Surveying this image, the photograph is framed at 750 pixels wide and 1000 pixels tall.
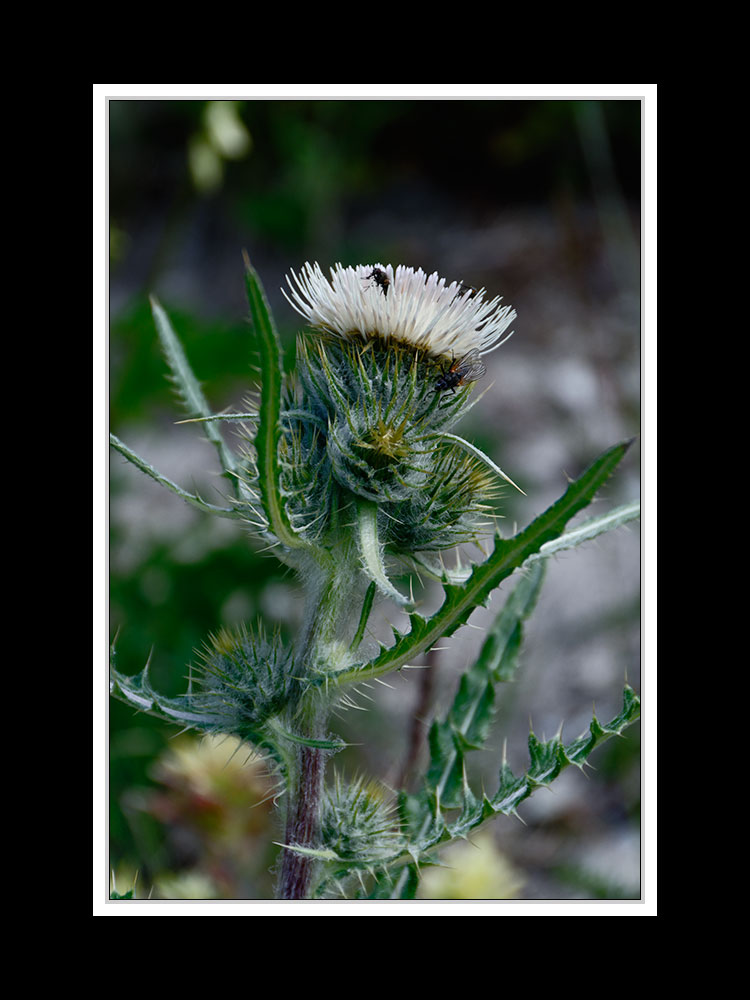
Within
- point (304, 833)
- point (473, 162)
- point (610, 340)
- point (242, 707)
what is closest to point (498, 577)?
point (242, 707)

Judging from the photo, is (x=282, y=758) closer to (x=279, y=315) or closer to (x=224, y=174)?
(x=279, y=315)

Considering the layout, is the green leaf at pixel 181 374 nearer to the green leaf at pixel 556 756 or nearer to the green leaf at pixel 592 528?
the green leaf at pixel 592 528

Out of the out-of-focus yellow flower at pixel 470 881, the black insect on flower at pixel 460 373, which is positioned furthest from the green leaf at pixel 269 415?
the out-of-focus yellow flower at pixel 470 881

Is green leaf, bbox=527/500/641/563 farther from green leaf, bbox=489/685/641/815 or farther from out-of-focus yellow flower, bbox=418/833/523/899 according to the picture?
out-of-focus yellow flower, bbox=418/833/523/899

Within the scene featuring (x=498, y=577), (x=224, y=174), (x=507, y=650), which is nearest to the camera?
(x=498, y=577)
